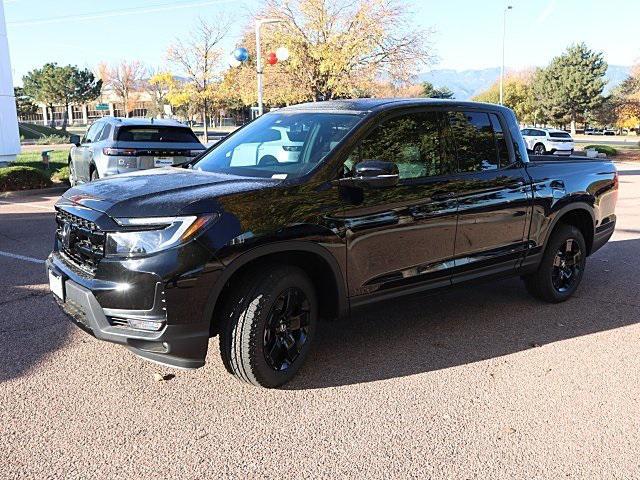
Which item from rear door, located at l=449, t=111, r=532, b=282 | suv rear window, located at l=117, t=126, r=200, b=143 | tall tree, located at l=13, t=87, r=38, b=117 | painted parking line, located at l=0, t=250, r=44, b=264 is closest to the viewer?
rear door, located at l=449, t=111, r=532, b=282

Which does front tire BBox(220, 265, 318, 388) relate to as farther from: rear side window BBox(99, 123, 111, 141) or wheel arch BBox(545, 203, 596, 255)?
rear side window BBox(99, 123, 111, 141)

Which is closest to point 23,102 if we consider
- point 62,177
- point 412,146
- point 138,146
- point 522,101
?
point 522,101

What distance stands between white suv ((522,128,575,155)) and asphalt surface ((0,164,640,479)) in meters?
26.0

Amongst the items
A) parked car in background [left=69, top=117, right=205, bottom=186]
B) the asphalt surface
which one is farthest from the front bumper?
parked car in background [left=69, top=117, right=205, bottom=186]

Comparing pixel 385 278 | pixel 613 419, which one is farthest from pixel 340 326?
pixel 613 419

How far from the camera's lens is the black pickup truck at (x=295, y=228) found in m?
3.23

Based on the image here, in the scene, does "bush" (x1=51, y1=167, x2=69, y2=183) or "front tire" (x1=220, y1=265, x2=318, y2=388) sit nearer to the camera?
"front tire" (x1=220, y1=265, x2=318, y2=388)

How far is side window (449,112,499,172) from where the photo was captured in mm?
4703

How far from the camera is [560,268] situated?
5.66 metres

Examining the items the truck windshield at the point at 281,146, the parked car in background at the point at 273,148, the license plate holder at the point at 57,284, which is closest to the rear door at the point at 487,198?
the truck windshield at the point at 281,146

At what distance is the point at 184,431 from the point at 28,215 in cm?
871

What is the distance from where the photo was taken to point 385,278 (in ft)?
13.5

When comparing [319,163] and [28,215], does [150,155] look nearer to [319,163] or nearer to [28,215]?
[28,215]

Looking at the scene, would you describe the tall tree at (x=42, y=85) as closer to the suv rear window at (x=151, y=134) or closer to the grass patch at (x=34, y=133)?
the grass patch at (x=34, y=133)
